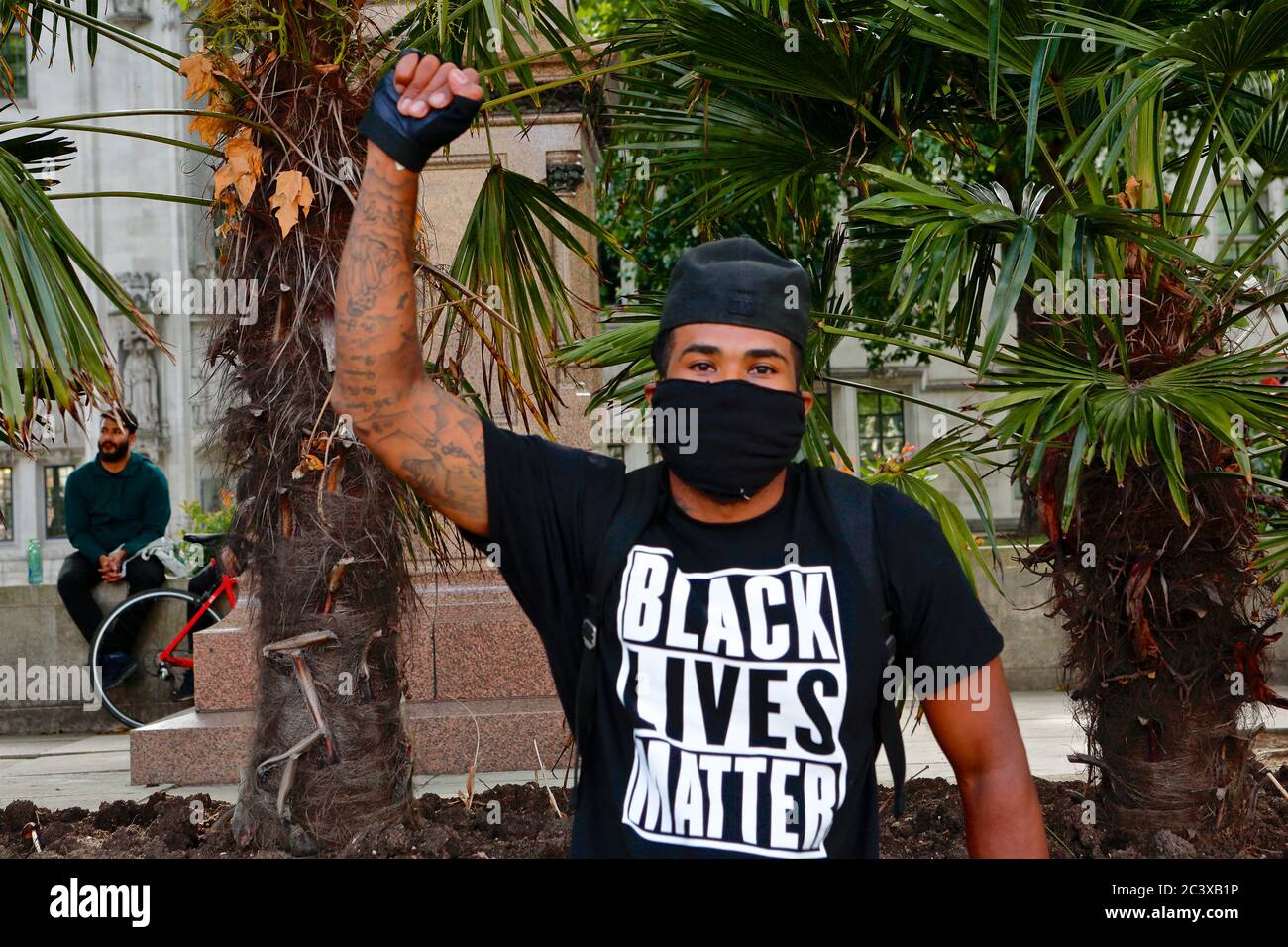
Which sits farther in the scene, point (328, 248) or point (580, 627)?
point (328, 248)

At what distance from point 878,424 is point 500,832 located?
91.6 ft

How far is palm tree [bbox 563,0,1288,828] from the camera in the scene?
386 centimetres

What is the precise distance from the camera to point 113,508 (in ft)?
29.7

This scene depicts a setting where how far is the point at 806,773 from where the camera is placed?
188 cm

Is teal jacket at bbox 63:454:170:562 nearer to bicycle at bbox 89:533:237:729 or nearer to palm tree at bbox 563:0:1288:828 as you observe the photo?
bicycle at bbox 89:533:237:729

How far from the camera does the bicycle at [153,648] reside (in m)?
8.63

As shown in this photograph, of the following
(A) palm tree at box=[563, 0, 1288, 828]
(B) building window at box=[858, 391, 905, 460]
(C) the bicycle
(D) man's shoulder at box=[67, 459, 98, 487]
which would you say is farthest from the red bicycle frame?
(B) building window at box=[858, 391, 905, 460]

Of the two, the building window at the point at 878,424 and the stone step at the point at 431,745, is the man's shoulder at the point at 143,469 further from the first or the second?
the building window at the point at 878,424

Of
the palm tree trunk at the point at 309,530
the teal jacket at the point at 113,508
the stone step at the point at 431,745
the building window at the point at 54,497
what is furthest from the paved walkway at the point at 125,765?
the building window at the point at 54,497

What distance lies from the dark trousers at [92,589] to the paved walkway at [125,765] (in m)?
0.70

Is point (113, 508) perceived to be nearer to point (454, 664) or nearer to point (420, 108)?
point (454, 664)

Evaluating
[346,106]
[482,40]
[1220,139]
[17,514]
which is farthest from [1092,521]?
[17,514]
